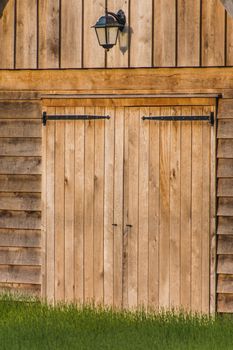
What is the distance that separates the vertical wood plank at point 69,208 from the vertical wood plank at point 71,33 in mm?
530

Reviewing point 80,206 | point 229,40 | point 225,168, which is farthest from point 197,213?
point 229,40

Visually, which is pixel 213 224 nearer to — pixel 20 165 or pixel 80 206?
pixel 80 206

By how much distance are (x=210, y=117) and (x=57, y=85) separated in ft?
5.91

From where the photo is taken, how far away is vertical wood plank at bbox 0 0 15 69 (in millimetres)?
13731

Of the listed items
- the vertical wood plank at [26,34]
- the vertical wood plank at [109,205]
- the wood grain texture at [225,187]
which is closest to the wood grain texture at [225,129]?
the wood grain texture at [225,187]

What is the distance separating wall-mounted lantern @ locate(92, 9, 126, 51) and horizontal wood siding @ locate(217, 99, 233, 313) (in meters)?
1.36

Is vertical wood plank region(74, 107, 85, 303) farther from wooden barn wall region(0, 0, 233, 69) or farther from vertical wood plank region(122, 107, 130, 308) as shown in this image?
wooden barn wall region(0, 0, 233, 69)

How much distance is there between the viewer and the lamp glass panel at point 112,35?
13.1 metres

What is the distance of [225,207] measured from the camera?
504 inches

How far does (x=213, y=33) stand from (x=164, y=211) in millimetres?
1893

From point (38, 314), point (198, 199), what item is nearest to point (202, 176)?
point (198, 199)

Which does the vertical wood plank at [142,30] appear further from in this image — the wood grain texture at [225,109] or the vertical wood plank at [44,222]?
the vertical wood plank at [44,222]

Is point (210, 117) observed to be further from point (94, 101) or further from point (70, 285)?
point (70, 285)

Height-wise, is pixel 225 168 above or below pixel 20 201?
above
